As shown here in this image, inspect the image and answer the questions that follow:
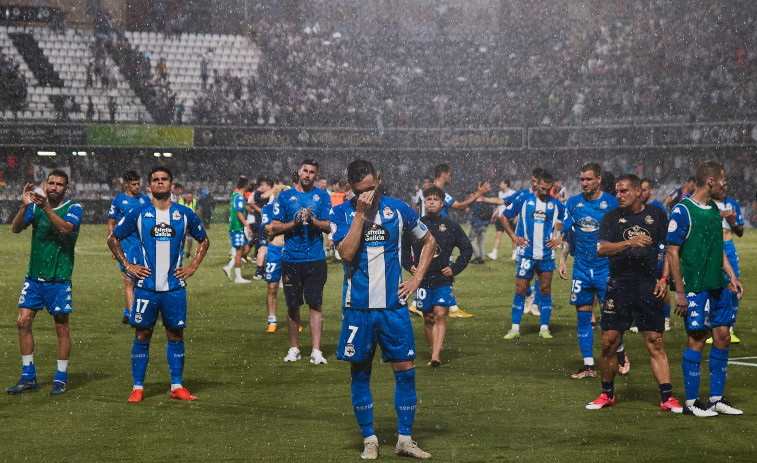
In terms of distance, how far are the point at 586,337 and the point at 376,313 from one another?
12.8ft

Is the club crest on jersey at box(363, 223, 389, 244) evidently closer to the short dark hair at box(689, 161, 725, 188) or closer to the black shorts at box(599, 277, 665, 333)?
the black shorts at box(599, 277, 665, 333)

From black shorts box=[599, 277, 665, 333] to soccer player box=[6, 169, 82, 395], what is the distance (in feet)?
16.2

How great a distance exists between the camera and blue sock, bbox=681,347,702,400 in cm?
723

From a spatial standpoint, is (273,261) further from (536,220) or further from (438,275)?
(536,220)

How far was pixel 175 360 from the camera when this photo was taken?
8.07 m

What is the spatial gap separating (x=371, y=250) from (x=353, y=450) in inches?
57.9

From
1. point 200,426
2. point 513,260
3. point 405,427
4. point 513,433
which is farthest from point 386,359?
point 513,260

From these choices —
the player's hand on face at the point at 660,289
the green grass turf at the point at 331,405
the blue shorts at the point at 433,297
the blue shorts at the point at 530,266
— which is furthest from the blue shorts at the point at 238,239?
the player's hand on face at the point at 660,289

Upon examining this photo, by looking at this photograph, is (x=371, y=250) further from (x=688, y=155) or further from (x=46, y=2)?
(x=46, y=2)

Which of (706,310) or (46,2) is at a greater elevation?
(46,2)

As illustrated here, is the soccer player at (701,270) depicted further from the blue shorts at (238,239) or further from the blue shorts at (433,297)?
the blue shorts at (238,239)

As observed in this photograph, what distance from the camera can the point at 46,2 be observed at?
4469cm

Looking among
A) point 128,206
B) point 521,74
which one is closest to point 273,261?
point 128,206

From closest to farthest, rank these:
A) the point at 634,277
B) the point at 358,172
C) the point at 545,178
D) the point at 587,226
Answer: the point at 358,172, the point at 634,277, the point at 587,226, the point at 545,178
